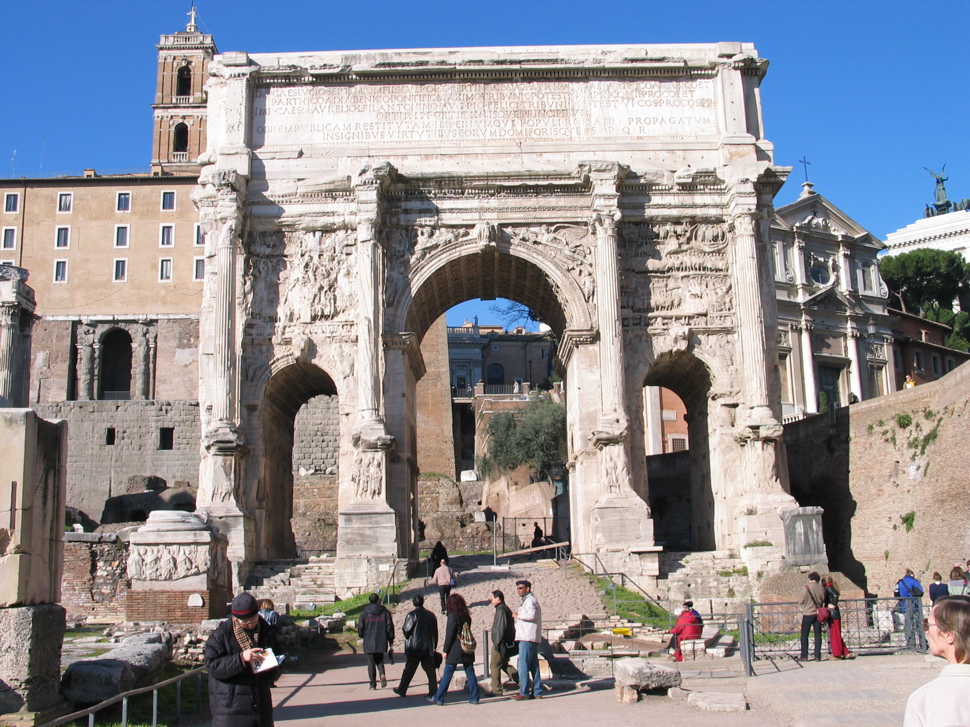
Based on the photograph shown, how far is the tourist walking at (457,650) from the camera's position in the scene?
11.2 meters

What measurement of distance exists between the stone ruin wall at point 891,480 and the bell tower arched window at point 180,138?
5014cm

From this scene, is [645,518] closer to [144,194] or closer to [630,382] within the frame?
[630,382]

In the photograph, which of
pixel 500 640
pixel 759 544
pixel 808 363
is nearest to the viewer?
pixel 500 640

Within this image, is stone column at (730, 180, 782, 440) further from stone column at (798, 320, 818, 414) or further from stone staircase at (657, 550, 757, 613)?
stone column at (798, 320, 818, 414)

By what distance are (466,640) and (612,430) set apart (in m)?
11.4

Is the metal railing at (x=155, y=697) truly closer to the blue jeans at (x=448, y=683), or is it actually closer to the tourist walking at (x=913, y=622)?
the blue jeans at (x=448, y=683)

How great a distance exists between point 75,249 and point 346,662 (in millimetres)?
41635

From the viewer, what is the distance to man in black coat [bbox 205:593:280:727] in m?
6.80

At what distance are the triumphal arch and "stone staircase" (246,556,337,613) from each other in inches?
23.6

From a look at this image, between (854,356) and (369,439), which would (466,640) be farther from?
(854,356)

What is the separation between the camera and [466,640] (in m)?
11.7

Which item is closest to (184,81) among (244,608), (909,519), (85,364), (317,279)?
(85,364)

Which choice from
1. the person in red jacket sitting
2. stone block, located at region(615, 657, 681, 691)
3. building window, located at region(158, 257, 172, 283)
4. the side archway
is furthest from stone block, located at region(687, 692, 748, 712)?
building window, located at region(158, 257, 172, 283)

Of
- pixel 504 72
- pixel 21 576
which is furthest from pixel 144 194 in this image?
pixel 21 576
